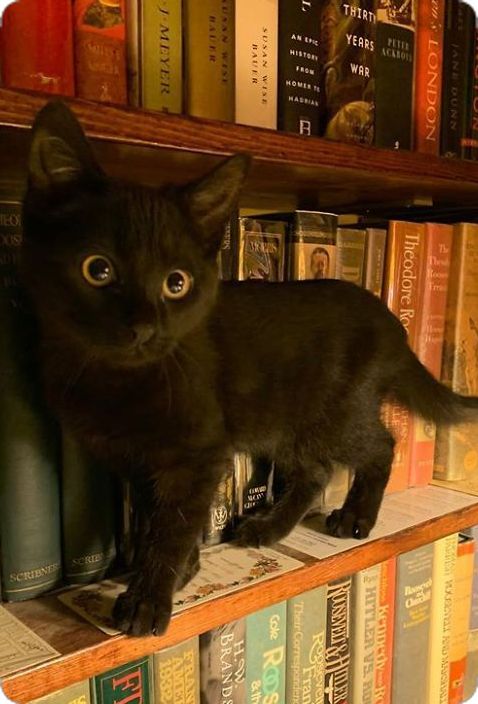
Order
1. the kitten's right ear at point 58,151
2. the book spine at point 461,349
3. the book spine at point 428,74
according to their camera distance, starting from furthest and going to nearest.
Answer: the book spine at point 461,349 < the book spine at point 428,74 < the kitten's right ear at point 58,151

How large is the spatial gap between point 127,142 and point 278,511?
45 cm

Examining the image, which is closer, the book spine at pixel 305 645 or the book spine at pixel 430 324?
the book spine at pixel 305 645

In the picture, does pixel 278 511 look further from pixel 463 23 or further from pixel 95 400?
pixel 463 23

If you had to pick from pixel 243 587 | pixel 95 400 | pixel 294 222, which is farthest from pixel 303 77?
pixel 243 587

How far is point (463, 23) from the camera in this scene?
811 mm

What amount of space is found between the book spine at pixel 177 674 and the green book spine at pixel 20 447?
5.6 inches

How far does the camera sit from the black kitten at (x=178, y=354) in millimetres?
518

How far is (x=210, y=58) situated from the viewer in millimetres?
627

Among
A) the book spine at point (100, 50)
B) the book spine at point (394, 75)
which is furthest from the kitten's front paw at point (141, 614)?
the book spine at point (394, 75)

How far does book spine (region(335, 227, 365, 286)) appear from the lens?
2.68ft

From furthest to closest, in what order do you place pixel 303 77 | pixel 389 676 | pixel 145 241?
pixel 389 676, pixel 303 77, pixel 145 241

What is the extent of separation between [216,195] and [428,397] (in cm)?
42

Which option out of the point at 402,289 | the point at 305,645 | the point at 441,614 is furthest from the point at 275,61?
the point at 441,614

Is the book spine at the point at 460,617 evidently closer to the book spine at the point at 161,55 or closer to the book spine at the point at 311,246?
the book spine at the point at 311,246
